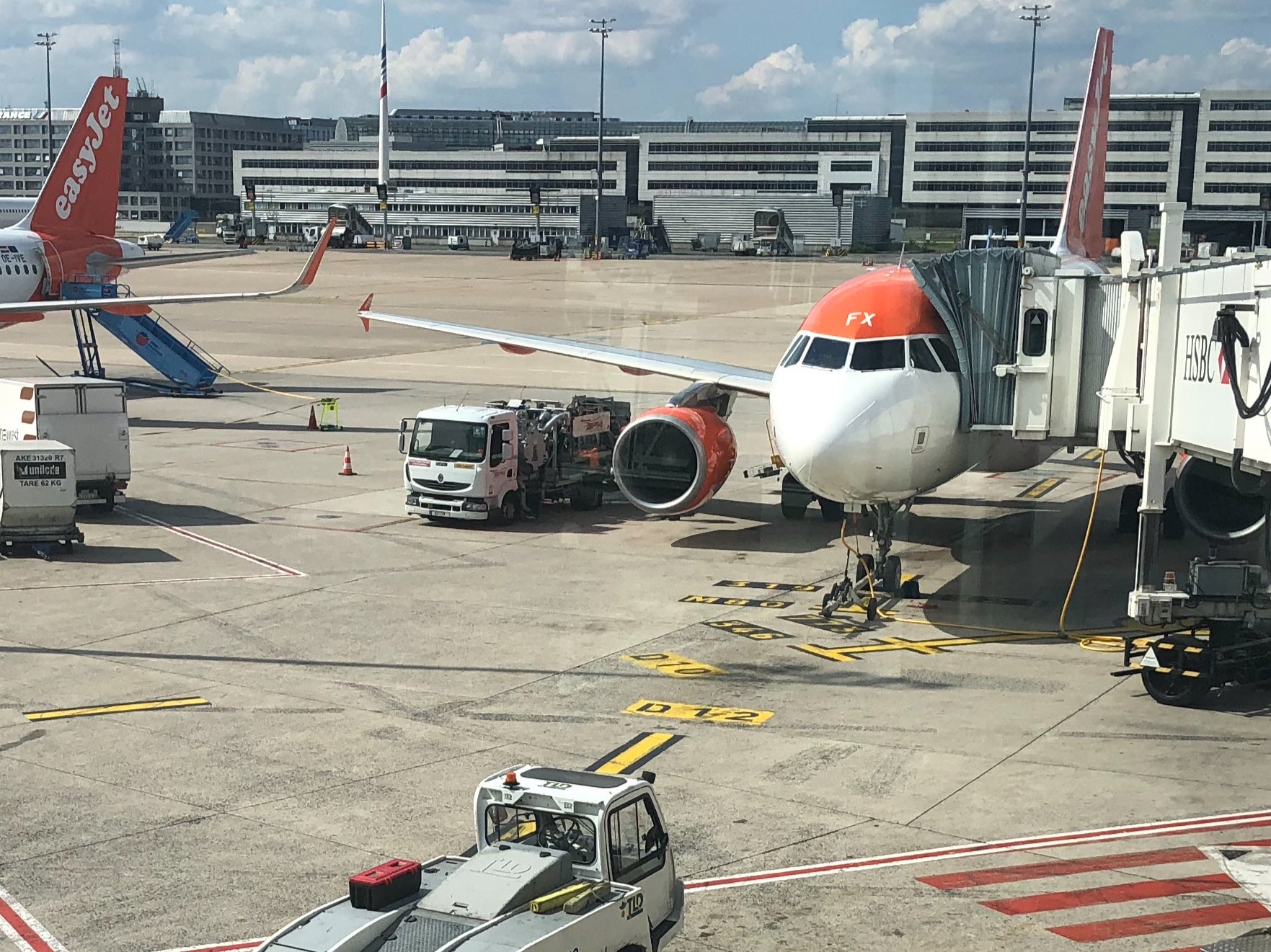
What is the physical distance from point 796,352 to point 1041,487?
14.2 meters

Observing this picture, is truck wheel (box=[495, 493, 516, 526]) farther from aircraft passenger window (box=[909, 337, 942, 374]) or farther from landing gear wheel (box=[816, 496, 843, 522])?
aircraft passenger window (box=[909, 337, 942, 374])

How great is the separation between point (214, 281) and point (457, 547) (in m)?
85.1

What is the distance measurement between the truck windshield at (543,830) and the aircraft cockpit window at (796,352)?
42.4ft

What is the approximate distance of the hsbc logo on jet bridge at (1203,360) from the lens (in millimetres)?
18359

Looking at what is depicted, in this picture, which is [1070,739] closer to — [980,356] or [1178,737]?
[1178,737]

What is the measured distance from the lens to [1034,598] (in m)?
24.7

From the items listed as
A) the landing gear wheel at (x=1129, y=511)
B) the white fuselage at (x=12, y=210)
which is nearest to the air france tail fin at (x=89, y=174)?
the white fuselage at (x=12, y=210)

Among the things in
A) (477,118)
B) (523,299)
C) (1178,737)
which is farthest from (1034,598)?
(523,299)

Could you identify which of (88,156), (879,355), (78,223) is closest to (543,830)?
(879,355)

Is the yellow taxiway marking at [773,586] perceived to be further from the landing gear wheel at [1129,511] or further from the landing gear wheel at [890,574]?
the landing gear wheel at [1129,511]

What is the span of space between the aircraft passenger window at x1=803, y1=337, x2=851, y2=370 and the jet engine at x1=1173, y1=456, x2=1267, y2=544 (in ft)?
19.8

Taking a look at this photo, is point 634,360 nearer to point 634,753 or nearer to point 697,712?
point 697,712

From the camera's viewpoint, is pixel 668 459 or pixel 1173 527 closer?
pixel 668 459

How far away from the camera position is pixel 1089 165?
96.7ft
